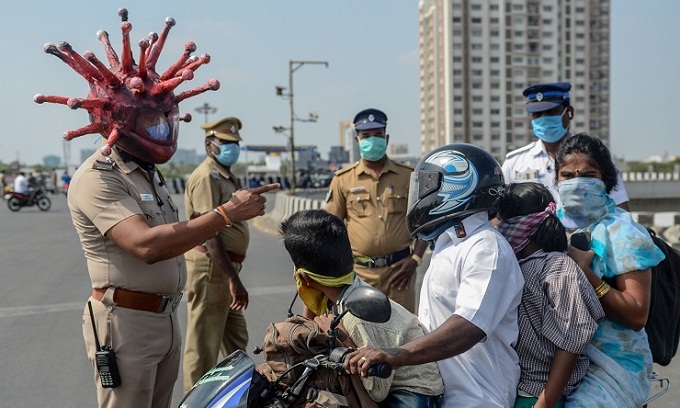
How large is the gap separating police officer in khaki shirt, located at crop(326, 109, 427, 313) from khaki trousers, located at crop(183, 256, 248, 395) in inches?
40.4

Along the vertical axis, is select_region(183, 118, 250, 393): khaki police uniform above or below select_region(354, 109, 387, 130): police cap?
below

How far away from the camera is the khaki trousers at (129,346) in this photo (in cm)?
305

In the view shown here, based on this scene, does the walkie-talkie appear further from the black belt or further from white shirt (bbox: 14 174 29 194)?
white shirt (bbox: 14 174 29 194)

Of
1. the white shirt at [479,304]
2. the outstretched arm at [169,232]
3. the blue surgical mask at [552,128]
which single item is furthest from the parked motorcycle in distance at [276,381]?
the blue surgical mask at [552,128]

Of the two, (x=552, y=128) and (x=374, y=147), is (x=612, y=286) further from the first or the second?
(x=374, y=147)

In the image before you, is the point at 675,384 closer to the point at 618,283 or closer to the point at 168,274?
the point at 618,283

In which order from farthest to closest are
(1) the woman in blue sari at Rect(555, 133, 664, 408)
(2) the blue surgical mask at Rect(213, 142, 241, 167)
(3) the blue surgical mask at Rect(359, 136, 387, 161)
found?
(2) the blue surgical mask at Rect(213, 142, 241, 167), (3) the blue surgical mask at Rect(359, 136, 387, 161), (1) the woman in blue sari at Rect(555, 133, 664, 408)

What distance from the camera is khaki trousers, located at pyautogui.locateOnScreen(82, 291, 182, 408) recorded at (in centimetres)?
305

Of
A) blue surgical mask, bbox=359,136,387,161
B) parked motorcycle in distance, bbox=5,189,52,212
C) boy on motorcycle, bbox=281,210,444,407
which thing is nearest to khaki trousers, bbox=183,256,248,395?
blue surgical mask, bbox=359,136,387,161

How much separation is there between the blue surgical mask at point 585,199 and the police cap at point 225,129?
3.30 m

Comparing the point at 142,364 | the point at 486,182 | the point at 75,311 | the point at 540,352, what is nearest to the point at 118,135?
the point at 142,364

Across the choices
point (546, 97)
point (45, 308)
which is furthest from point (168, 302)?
point (45, 308)

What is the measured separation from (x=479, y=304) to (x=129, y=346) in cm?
161

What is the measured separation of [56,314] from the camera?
8438mm
